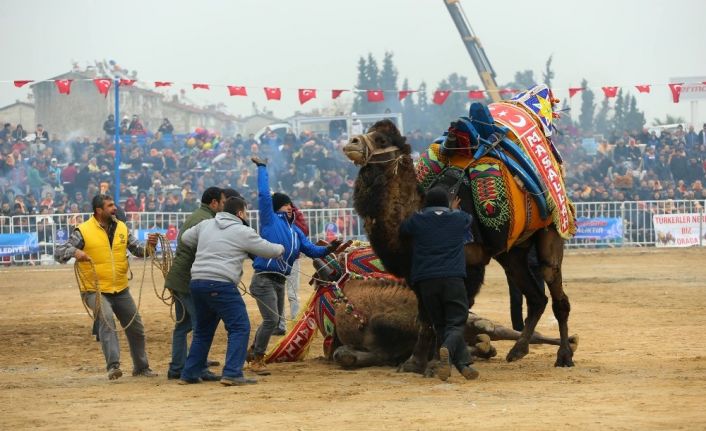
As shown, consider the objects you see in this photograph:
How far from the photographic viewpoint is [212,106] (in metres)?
59.7

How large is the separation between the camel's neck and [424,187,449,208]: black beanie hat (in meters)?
0.28

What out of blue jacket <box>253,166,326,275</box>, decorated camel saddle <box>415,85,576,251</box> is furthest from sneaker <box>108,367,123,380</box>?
decorated camel saddle <box>415,85,576,251</box>

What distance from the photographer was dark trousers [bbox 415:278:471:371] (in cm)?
978

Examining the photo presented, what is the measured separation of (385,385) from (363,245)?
7.98 feet

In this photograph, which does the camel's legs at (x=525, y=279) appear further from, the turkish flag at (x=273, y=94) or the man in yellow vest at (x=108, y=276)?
the turkish flag at (x=273, y=94)

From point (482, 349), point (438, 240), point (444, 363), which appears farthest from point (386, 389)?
point (482, 349)

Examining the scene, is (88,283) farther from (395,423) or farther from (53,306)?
(53,306)

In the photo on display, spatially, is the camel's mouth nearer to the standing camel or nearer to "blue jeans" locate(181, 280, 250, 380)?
the standing camel

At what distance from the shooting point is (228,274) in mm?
9898

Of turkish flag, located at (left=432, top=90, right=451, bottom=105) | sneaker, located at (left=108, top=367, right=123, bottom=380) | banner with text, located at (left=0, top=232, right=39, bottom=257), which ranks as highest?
turkish flag, located at (left=432, top=90, right=451, bottom=105)

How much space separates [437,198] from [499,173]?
1.12 metres

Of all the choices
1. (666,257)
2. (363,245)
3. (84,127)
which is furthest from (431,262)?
(84,127)

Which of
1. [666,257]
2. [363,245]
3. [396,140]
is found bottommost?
[666,257]

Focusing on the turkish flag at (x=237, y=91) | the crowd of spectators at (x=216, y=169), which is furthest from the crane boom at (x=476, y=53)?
the turkish flag at (x=237, y=91)
